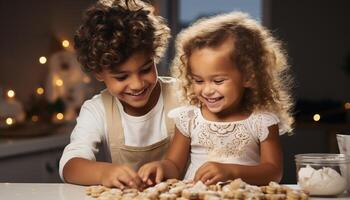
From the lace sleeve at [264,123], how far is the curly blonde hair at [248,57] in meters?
0.02

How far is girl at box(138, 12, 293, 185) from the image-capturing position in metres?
1.08

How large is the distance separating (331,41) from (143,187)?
277 cm

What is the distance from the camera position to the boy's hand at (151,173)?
0.99 meters

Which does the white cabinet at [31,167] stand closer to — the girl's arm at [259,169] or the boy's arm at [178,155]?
the boy's arm at [178,155]

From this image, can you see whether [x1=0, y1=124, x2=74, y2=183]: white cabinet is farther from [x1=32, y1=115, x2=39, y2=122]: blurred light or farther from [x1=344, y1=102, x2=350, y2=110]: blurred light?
[x1=344, y1=102, x2=350, y2=110]: blurred light

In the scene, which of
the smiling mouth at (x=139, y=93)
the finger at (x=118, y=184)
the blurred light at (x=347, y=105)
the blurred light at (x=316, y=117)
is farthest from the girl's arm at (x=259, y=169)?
the blurred light at (x=347, y=105)

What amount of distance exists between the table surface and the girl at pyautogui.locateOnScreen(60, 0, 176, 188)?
0.16ft

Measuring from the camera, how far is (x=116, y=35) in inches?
45.6

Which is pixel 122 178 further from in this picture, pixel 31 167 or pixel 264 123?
pixel 31 167

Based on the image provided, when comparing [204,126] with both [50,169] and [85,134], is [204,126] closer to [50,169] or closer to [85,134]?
[85,134]

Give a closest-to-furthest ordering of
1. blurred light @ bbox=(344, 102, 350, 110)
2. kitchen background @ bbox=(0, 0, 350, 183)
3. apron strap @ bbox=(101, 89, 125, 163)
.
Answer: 1. apron strap @ bbox=(101, 89, 125, 163)
2. kitchen background @ bbox=(0, 0, 350, 183)
3. blurred light @ bbox=(344, 102, 350, 110)

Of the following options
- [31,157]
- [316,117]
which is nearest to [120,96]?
[31,157]

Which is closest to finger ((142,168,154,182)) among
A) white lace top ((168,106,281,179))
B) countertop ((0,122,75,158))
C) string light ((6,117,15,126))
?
white lace top ((168,106,281,179))

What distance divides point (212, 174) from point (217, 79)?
0.17 m
